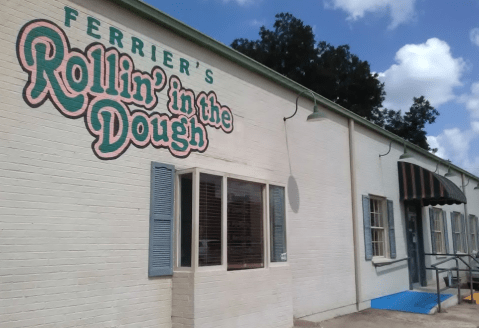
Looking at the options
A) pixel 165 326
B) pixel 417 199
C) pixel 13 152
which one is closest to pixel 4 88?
pixel 13 152

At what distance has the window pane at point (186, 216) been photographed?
6634 mm

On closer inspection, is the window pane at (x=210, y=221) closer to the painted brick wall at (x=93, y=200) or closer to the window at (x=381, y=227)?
the painted brick wall at (x=93, y=200)

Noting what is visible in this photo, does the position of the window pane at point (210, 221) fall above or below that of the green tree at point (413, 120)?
below

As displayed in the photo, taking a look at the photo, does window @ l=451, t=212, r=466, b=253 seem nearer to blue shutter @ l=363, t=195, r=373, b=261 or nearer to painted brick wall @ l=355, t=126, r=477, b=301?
painted brick wall @ l=355, t=126, r=477, b=301

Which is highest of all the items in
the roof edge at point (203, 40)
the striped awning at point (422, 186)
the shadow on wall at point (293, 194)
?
the roof edge at point (203, 40)

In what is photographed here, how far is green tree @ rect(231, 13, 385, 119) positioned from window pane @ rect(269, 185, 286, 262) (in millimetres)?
23067

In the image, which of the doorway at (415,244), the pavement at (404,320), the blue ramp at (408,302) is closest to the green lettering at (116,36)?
the pavement at (404,320)

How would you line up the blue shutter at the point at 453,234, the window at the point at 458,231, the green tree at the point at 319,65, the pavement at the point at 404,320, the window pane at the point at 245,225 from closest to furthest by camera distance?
the window pane at the point at 245,225 < the pavement at the point at 404,320 < the blue shutter at the point at 453,234 < the window at the point at 458,231 < the green tree at the point at 319,65

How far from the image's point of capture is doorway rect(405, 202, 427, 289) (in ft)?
45.6

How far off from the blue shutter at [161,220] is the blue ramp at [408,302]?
644 cm

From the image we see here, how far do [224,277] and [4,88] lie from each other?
3.80 m

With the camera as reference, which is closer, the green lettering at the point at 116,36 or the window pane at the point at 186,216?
the green lettering at the point at 116,36

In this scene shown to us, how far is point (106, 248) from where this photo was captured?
5789 millimetres

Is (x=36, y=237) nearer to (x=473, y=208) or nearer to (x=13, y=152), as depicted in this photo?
(x=13, y=152)
